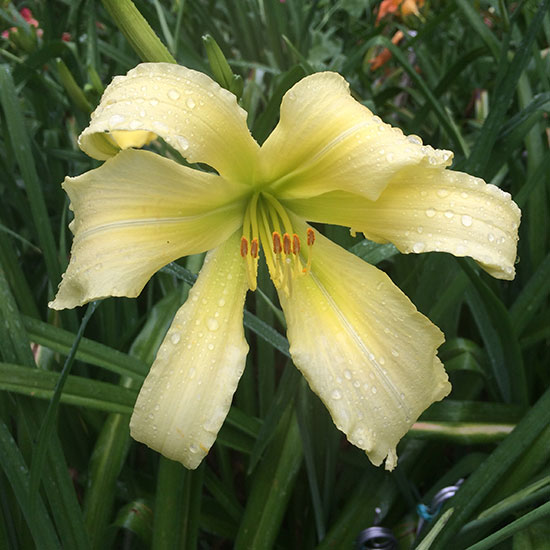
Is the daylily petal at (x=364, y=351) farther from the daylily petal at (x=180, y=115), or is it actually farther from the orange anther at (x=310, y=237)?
the daylily petal at (x=180, y=115)

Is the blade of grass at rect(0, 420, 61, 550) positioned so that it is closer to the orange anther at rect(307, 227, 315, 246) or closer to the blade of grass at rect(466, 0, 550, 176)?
the orange anther at rect(307, 227, 315, 246)

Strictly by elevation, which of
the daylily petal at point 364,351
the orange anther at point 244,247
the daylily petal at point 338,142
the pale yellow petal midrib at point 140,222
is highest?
the daylily petal at point 338,142

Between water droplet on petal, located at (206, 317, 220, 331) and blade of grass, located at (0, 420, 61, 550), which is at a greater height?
water droplet on petal, located at (206, 317, 220, 331)

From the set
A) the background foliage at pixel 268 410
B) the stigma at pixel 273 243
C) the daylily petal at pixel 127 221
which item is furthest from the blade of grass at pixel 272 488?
the daylily petal at pixel 127 221

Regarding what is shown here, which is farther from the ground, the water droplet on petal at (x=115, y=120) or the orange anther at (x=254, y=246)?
the water droplet on petal at (x=115, y=120)

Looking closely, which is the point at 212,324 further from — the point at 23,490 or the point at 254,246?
the point at 23,490

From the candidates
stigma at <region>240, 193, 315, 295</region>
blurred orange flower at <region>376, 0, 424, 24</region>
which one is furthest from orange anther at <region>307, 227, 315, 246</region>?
blurred orange flower at <region>376, 0, 424, 24</region>
